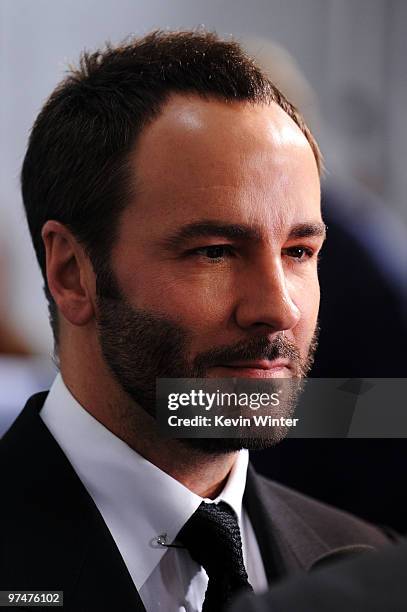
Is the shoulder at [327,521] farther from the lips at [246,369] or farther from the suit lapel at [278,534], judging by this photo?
the lips at [246,369]

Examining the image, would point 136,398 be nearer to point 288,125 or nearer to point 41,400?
point 41,400

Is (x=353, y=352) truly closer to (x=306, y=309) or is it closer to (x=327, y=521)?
(x=327, y=521)

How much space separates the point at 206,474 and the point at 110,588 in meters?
0.14

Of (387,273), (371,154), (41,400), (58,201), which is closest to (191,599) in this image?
(41,400)

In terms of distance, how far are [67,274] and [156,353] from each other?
0.12 meters

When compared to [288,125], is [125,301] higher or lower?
lower

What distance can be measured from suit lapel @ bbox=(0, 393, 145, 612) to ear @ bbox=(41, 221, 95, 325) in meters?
0.10

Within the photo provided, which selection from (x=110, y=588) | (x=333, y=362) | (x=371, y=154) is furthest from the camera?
(x=371, y=154)

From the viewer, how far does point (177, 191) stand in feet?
Answer: 2.52

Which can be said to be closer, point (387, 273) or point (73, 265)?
point (73, 265)

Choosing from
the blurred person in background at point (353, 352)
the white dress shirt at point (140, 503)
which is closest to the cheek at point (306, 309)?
the white dress shirt at point (140, 503)

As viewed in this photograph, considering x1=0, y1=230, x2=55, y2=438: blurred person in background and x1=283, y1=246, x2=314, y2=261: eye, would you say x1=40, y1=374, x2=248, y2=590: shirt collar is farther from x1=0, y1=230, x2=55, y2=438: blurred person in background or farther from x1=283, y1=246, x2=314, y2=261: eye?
x1=0, y1=230, x2=55, y2=438: blurred person in background

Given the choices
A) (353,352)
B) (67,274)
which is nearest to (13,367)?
(353,352)

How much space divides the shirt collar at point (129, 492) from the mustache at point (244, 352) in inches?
4.0
